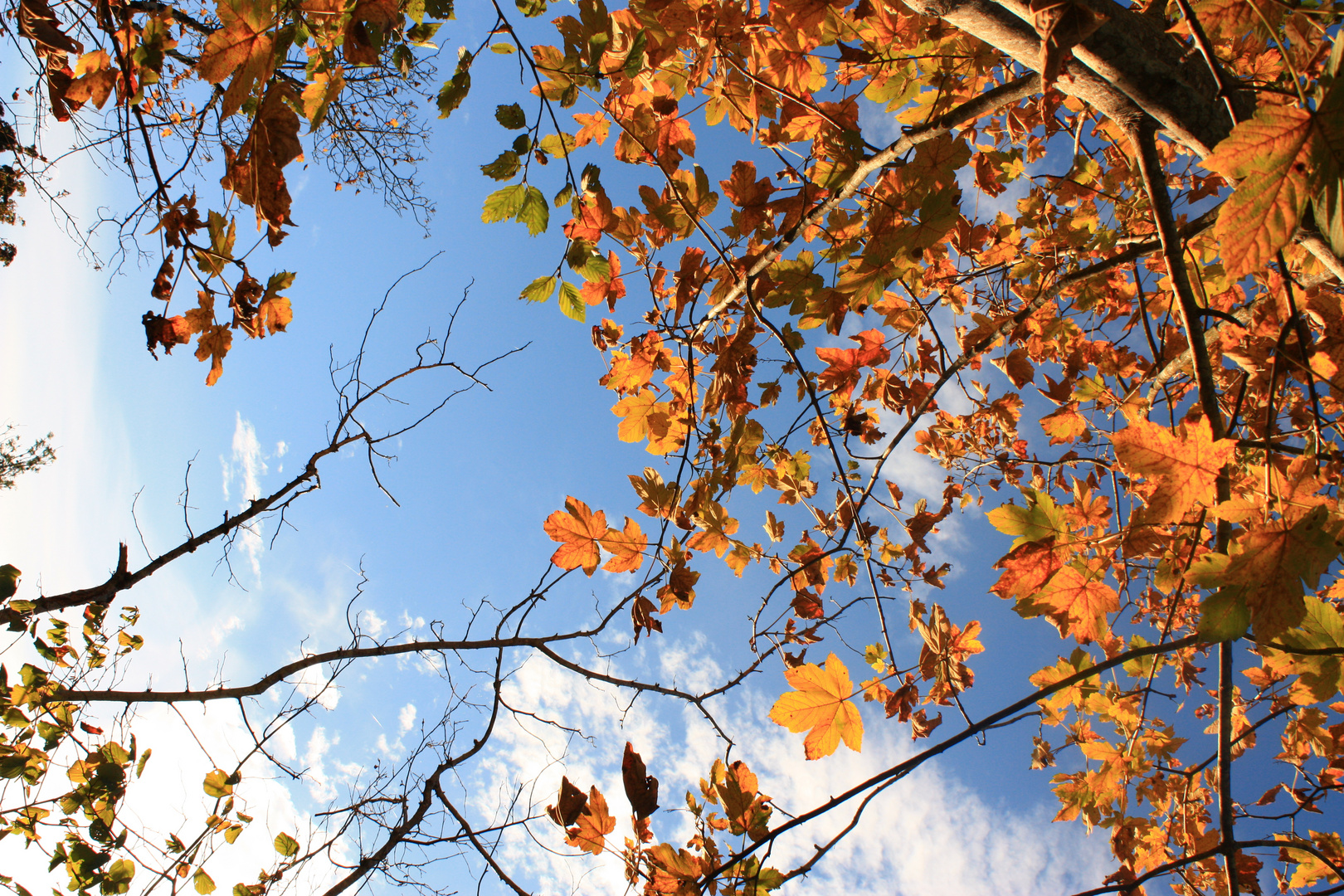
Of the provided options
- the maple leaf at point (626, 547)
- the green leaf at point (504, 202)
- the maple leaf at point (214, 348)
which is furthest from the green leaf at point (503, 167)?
the maple leaf at point (626, 547)

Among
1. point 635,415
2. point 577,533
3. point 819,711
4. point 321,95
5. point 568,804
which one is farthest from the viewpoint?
point 635,415

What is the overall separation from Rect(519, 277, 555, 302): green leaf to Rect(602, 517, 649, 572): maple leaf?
70cm

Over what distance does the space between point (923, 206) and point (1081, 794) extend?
2589 mm

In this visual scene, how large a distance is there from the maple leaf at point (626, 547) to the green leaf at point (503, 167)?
916 mm

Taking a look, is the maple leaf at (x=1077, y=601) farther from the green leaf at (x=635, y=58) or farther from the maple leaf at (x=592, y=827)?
the green leaf at (x=635, y=58)

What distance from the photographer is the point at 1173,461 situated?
912 millimetres

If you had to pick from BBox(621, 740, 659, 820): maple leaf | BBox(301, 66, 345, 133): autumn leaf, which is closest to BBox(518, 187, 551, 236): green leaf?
BBox(301, 66, 345, 133): autumn leaf

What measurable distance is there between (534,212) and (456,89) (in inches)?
11.4

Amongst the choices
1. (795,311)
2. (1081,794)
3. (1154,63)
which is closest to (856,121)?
(795,311)

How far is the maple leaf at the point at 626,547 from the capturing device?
150cm

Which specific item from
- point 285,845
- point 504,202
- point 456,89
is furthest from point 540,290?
point 285,845

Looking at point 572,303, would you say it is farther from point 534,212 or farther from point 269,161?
point 269,161

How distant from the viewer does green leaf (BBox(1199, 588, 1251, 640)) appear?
33.2 inches

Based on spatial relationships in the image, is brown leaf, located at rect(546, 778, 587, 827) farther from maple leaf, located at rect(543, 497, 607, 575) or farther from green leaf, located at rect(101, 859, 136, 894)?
green leaf, located at rect(101, 859, 136, 894)
